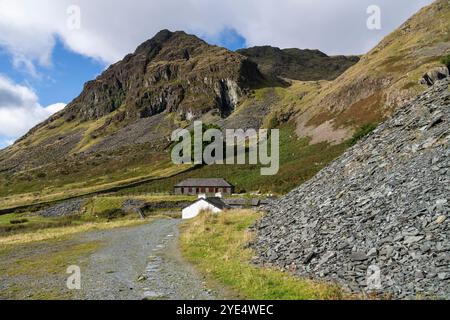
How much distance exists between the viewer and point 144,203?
322 feet

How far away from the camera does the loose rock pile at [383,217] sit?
53.2 feet

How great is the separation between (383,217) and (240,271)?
7760 mm

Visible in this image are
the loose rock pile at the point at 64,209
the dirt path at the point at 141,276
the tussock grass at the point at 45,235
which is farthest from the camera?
the loose rock pile at the point at 64,209

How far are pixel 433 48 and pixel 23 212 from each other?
495 feet

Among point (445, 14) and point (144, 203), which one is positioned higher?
point (445, 14)

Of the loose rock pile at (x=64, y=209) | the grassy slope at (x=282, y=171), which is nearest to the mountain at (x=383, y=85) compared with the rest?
the grassy slope at (x=282, y=171)

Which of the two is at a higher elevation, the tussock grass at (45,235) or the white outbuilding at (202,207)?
the white outbuilding at (202,207)

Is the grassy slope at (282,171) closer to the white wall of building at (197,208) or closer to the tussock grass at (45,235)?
the white wall of building at (197,208)

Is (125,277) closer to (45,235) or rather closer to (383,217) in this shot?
(383,217)

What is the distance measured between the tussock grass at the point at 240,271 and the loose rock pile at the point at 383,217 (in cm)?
102
